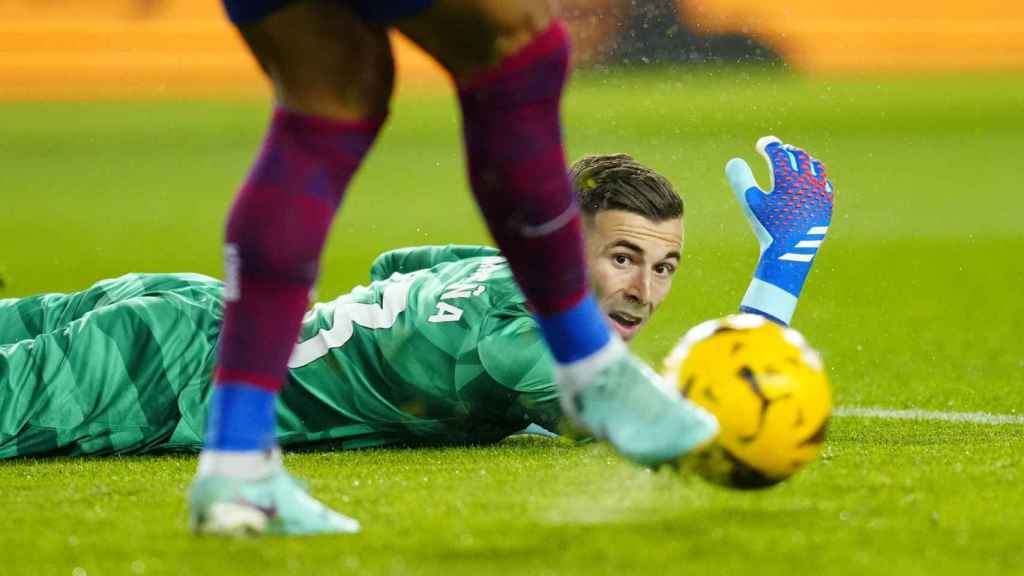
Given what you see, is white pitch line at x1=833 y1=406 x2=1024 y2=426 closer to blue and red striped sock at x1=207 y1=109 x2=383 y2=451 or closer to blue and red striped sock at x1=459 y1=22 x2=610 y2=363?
blue and red striped sock at x1=459 y1=22 x2=610 y2=363

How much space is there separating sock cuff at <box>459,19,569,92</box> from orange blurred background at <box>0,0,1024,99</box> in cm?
2190

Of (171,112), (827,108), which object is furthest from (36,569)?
(171,112)

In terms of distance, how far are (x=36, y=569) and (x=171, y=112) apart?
26.7m

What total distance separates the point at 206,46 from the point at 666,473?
26783 millimetres

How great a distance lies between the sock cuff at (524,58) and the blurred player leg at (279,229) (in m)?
0.14

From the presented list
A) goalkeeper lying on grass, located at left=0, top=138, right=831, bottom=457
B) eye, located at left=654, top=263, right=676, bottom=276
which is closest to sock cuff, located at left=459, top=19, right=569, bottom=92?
goalkeeper lying on grass, located at left=0, top=138, right=831, bottom=457

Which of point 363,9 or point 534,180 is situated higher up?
point 363,9

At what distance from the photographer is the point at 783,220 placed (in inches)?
149

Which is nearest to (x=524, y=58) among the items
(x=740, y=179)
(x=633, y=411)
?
(x=633, y=411)

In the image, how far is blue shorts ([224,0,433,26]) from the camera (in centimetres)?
226

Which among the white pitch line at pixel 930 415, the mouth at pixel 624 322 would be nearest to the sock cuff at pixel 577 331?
the mouth at pixel 624 322

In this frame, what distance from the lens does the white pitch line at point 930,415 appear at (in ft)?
13.1

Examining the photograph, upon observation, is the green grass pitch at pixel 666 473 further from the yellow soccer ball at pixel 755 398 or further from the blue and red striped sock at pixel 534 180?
the blue and red striped sock at pixel 534 180

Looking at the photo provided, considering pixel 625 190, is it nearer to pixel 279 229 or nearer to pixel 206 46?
pixel 279 229
